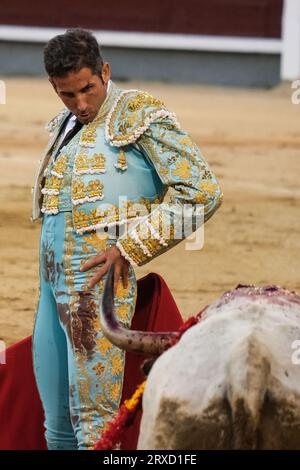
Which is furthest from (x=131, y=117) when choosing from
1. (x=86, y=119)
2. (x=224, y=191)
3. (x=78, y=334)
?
(x=224, y=191)

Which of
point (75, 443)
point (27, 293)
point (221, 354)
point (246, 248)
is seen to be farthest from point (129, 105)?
point (246, 248)

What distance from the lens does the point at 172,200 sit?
2840mm

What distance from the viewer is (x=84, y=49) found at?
2.78 metres

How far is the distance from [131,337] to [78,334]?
1.70 feet

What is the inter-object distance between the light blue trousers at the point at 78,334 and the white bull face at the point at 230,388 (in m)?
0.72

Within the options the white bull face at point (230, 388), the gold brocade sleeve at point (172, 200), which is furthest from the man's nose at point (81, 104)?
the white bull face at point (230, 388)

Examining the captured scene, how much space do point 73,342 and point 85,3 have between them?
13.1 meters

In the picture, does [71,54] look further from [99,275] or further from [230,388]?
[230,388]

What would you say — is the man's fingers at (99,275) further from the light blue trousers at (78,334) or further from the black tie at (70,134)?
the black tie at (70,134)

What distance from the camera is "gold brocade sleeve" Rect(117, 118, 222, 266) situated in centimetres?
282

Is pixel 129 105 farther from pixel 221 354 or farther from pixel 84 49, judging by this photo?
pixel 221 354

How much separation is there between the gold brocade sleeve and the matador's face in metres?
0.13

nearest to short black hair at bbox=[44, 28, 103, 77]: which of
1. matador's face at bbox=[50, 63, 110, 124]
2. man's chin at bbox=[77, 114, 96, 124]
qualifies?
matador's face at bbox=[50, 63, 110, 124]

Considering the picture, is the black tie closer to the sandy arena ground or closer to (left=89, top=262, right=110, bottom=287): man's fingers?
(left=89, top=262, right=110, bottom=287): man's fingers
